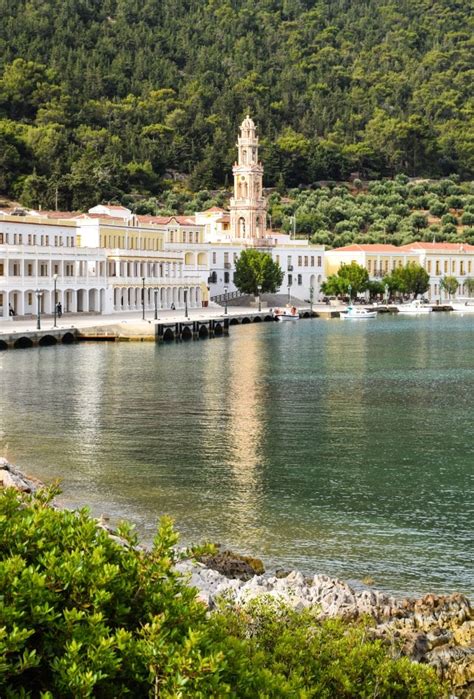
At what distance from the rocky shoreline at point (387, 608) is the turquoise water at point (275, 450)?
2.00 metres

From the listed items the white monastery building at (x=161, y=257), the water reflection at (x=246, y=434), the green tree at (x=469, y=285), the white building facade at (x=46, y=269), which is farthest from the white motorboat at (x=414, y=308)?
the water reflection at (x=246, y=434)

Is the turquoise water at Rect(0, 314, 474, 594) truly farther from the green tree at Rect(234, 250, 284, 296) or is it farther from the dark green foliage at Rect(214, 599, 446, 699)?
the green tree at Rect(234, 250, 284, 296)

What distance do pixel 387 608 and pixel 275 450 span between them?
1512 centimetres

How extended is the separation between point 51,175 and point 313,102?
206ft

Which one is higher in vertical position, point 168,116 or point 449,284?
point 168,116

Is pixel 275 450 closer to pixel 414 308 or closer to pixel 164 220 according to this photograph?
pixel 164 220

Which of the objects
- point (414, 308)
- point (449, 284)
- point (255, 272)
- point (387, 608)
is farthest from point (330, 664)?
point (449, 284)

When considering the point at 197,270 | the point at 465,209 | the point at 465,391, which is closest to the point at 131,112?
the point at 465,209

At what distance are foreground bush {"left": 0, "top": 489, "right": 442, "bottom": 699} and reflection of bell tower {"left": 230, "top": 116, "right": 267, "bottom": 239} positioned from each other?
107337 mm

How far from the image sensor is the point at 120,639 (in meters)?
8.72

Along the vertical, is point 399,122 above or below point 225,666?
above

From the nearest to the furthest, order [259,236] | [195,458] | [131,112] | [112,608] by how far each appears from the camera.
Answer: [112,608] < [195,458] < [259,236] < [131,112]

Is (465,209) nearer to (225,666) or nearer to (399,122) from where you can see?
(399,122)

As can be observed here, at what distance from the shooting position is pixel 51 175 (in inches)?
5276
